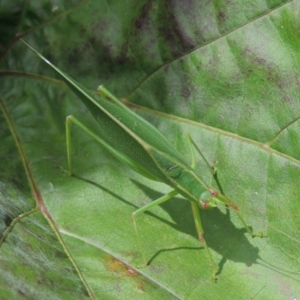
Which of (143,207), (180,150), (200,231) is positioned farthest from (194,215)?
(180,150)

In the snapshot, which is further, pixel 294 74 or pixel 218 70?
pixel 218 70

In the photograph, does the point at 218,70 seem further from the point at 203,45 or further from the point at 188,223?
the point at 188,223

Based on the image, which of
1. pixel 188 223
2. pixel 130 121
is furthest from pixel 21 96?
pixel 188 223

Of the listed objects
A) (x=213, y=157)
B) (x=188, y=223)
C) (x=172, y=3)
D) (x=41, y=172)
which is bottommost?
(x=188, y=223)

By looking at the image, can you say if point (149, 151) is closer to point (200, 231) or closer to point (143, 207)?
point (143, 207)

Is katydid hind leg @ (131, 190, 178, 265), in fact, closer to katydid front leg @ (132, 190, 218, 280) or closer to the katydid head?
katydid front leg @ (132, 190, 218, 280)

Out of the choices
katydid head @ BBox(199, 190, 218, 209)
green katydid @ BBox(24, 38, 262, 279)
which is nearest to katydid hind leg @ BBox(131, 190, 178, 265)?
green katydid @ BBox(24, 38, 262, 279)

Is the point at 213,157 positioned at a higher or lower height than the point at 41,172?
lower

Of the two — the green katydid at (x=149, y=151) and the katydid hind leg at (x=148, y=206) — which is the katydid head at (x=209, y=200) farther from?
the katydid hind leg at (x=148, y=206)
